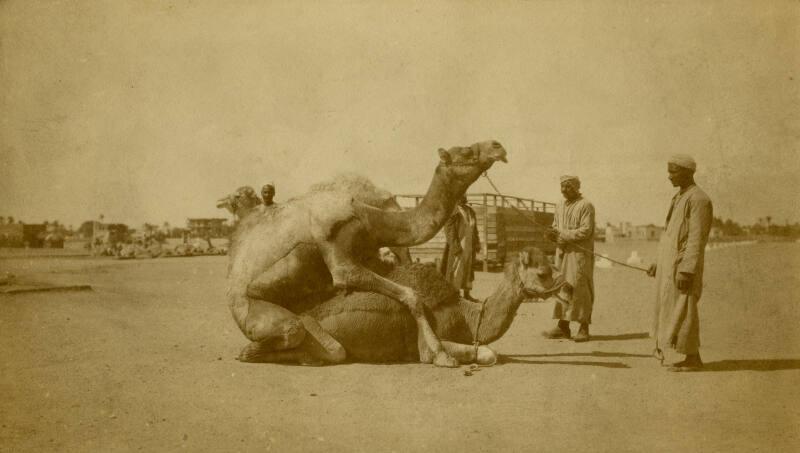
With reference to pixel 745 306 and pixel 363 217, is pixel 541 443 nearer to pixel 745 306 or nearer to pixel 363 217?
pixel 363 217

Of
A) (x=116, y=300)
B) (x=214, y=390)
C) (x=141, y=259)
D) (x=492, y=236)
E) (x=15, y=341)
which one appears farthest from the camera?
(x=141, y=259)

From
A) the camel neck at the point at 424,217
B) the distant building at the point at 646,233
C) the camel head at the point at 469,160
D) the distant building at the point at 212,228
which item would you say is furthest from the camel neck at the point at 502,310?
the distant building at the point at 646,233

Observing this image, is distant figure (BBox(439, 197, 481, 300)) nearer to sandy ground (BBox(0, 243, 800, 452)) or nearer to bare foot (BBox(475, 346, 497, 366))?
sandy ground (BBox(0, 243, 800, 452))

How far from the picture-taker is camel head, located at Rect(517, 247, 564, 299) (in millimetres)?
6104

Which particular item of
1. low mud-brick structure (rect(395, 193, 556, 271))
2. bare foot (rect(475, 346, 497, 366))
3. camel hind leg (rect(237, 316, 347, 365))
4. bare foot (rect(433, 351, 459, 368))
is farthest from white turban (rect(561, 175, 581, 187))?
low mud-brick structure (rect(395, 193, 556, 271))

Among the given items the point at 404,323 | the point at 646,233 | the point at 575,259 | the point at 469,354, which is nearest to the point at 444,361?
the point at 469,354

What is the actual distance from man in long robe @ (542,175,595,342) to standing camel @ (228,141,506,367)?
103 inches

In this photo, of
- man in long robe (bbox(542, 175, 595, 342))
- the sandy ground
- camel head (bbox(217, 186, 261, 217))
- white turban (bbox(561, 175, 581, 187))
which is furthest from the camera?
white turban (bbox(561, 175, 581, 187))

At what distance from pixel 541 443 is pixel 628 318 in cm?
635

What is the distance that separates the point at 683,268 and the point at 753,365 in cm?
133

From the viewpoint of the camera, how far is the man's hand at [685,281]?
237 inches

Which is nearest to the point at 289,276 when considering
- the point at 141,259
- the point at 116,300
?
the point at 116,300

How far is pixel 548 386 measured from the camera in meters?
5.49

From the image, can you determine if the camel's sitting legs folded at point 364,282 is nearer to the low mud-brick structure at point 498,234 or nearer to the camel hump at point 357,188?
the camel hump at point 357,188
